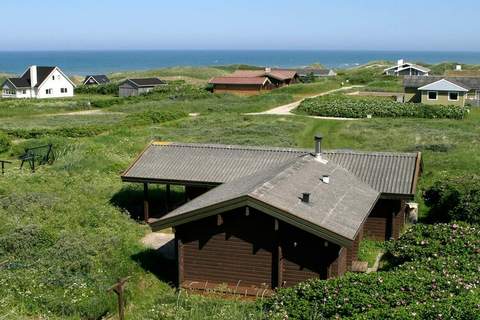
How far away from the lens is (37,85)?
86.6 m

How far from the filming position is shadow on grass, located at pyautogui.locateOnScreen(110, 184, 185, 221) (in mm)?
23731

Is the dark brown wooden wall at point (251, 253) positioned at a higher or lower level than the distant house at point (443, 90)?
lower

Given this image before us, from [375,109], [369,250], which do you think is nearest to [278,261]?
[369,250]

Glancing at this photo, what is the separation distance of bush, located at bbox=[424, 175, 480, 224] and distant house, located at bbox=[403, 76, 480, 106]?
3583 centimetres

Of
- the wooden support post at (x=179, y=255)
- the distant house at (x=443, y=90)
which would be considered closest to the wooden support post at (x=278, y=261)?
the wooden support post at (x=179, y=255)

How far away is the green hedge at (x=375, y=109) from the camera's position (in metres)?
52.6

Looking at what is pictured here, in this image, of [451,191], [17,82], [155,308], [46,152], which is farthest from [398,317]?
[17,82]

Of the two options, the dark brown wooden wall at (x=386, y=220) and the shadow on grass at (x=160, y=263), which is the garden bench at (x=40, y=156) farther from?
the dark brown wooden wall at (x=386, y=220)

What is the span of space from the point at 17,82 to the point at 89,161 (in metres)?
61.6

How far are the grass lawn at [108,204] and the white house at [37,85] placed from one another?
3221 cm

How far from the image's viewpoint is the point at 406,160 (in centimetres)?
2091

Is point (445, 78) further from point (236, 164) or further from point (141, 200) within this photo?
point (236, 164)

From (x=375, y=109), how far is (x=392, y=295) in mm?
44294

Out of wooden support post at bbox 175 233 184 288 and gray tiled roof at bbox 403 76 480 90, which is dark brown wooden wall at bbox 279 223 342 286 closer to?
wooden support post at bbox 175 233 184 288
